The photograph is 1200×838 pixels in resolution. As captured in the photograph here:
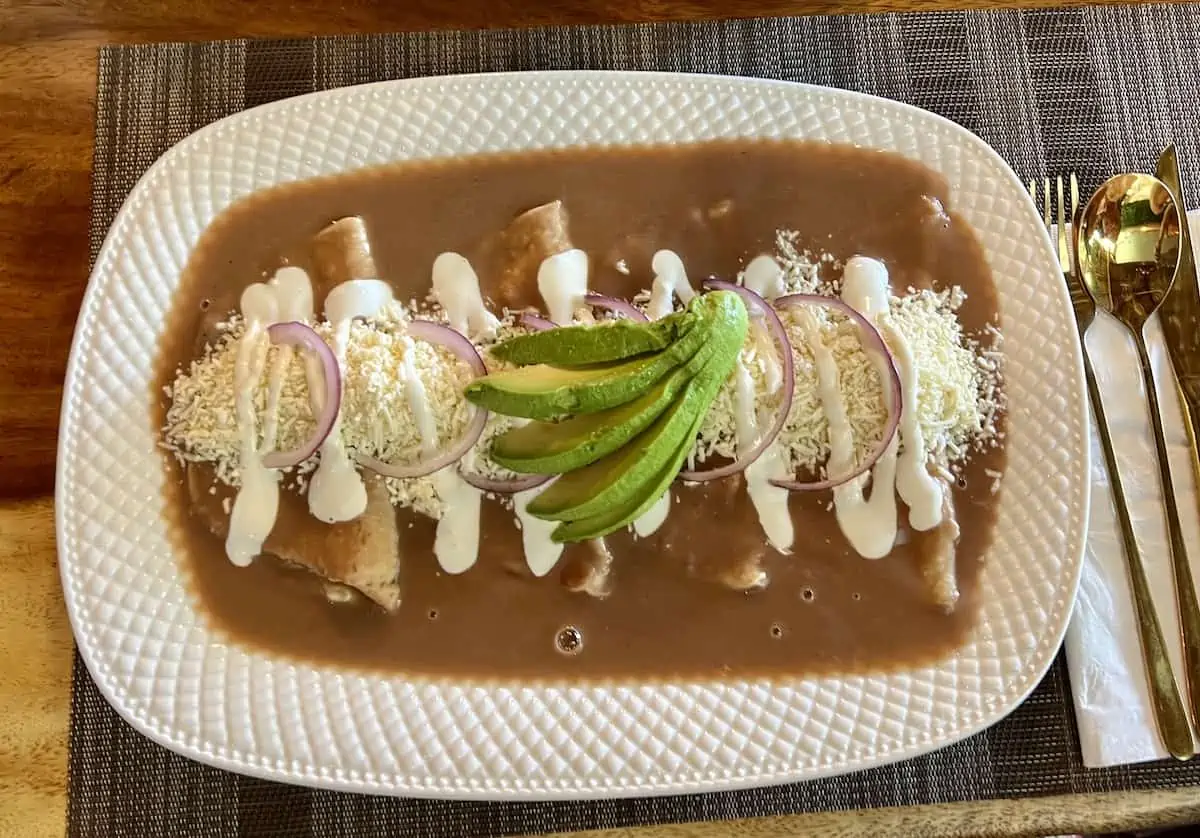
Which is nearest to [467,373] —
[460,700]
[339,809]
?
[460,700]

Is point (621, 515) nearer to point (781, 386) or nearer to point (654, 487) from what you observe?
point (654, 487)

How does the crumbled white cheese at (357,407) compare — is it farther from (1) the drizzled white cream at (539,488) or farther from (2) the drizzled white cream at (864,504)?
(2) the drizzled white cream at (864,504)

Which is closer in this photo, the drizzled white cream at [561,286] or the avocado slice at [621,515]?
the avocado slice at [621,515]

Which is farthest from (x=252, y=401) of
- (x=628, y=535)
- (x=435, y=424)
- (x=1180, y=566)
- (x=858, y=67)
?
(x=1180, y=566)

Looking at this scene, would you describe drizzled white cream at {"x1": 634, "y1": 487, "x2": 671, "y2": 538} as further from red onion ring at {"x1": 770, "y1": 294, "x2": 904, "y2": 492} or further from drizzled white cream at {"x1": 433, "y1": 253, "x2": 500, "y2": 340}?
drizzled white cream at {"x1": 433, "y1": 253, "x2": 500, "y2": 340}

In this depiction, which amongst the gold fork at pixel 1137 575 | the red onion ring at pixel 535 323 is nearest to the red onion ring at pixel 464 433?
the red onion ring at pixel 535 323
